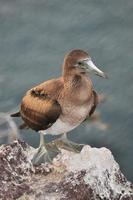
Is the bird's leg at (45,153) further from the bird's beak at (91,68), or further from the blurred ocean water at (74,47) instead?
the blurred ocean water at (74,47)

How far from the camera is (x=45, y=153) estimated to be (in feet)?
26.5

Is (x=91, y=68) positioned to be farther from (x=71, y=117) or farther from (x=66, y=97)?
(x=71, y=117)

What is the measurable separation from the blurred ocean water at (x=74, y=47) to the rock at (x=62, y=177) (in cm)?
330

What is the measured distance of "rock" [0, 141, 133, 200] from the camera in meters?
7.52

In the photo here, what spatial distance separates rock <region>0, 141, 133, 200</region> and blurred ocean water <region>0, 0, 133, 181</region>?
3299 mm

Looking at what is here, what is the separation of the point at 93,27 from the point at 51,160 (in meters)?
6.40

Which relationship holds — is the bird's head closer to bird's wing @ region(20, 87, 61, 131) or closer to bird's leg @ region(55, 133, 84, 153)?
bird's wing @ region(20, 87, 61, 131)

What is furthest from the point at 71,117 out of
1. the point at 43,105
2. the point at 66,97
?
the point at 43,105

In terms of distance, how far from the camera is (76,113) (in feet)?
25.5

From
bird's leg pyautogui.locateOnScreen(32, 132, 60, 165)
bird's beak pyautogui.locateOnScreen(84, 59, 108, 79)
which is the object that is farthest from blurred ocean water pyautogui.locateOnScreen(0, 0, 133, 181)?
bird's beak pyautogui.locateOnScreen(84, 59, 108, 79)

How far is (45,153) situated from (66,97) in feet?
2.65

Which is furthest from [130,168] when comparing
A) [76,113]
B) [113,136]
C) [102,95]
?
[76,113]

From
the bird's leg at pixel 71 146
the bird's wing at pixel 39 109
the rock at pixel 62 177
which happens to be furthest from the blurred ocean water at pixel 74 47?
the bird's wing at pixel 39 109

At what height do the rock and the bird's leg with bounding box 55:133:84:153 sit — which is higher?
the rock
